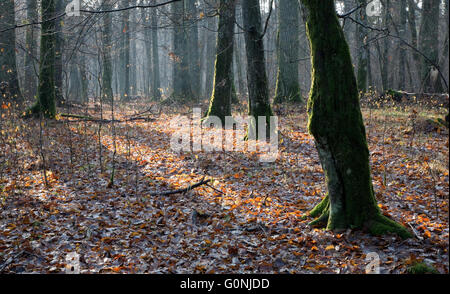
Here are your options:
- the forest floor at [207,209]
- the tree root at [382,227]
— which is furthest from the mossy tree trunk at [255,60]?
the tree root at [382,227]

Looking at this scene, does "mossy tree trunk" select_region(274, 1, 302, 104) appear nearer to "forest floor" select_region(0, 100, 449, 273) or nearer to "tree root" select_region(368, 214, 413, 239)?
"forest floor" select_region(0, 100, 449, 273)

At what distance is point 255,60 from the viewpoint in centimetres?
947

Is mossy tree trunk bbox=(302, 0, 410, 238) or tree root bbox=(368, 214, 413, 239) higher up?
mossy tree trunk bbox=(302, 0, 410, 238)

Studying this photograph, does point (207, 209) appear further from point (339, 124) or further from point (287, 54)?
point (287, 54)

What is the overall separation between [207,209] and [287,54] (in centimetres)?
1093

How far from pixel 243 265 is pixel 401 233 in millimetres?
1995

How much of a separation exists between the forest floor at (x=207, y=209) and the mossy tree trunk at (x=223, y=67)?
111 inches

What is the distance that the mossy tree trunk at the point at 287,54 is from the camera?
1541 centimetres

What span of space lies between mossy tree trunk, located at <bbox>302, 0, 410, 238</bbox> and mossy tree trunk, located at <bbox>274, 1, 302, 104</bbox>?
36.0 feet

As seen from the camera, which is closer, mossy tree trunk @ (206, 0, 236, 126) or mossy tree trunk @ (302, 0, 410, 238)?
mossy tree trunk @ (302, 0, 410, 238)

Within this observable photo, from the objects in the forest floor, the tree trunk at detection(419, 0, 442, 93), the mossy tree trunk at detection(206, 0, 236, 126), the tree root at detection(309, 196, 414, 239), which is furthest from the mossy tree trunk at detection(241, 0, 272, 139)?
the tree trunk at detection(419, 0, 442, 93)

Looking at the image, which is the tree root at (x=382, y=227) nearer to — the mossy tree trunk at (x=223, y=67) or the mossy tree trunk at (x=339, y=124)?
the mossy tree trunk at (x=339, y=124)

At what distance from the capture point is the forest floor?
14.0ft
